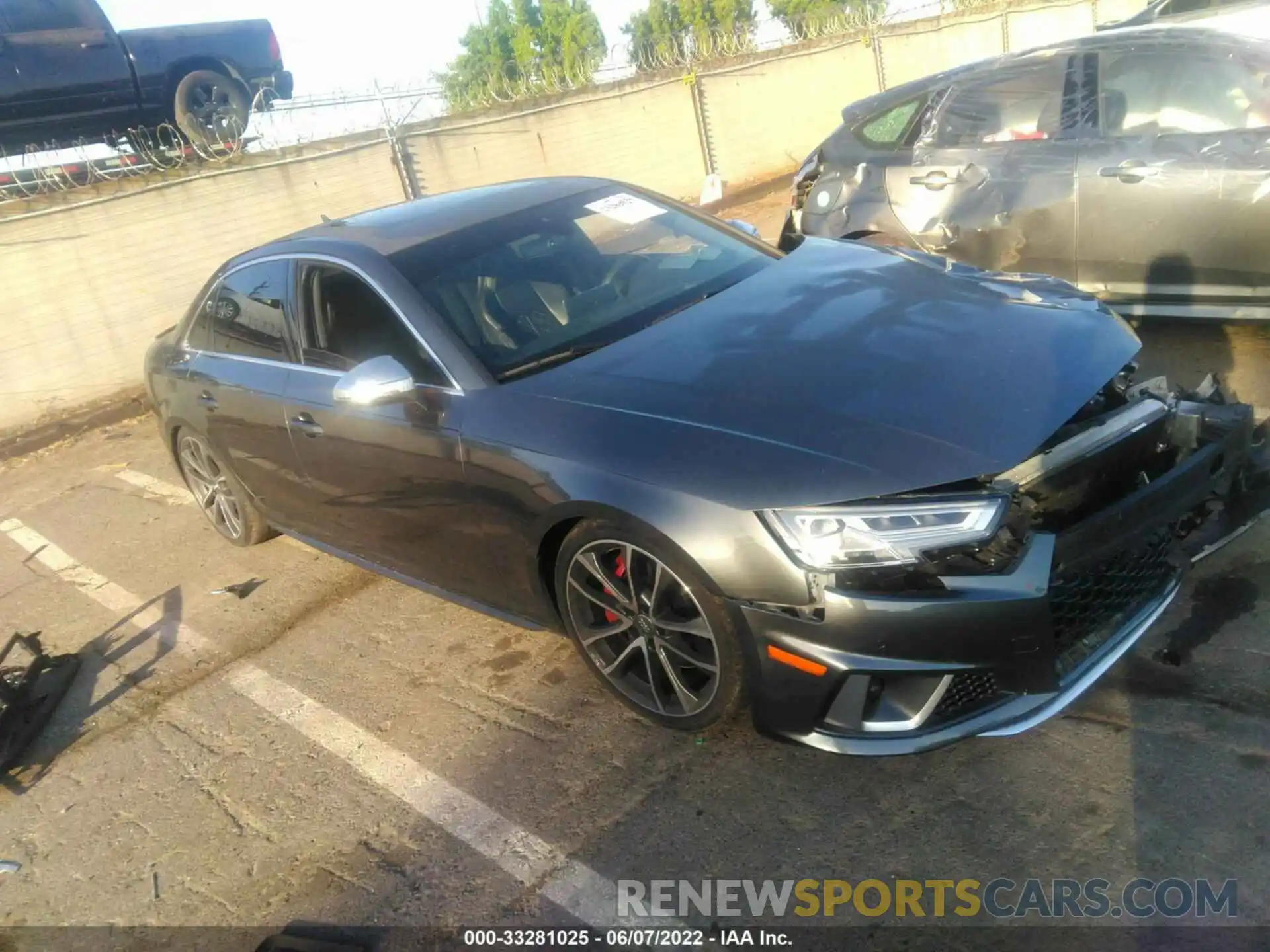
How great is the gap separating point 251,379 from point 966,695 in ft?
10.6

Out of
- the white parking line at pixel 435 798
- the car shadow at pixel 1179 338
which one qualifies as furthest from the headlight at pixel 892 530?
the car shadow at pixel 1179 338

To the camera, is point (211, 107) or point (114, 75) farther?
point (211, 107)

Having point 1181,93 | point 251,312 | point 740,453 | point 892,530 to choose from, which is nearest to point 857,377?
point 740,453

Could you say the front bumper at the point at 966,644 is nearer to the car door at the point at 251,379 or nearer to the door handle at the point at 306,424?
the door handle at the point at 306,424

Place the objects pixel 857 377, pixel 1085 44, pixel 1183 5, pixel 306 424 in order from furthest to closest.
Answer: pixel 1183 5 → pixel 1085 44 → pixel 306 424 → pixel 857 377

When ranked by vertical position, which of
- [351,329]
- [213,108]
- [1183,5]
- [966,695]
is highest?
[213,108]

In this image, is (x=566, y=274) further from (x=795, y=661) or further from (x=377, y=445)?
(x=795, y=661)

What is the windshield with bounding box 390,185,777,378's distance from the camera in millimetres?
3590

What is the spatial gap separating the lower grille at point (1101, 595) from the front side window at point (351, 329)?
1.99m

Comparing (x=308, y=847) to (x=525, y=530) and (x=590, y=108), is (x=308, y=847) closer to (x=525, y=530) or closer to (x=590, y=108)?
(x=525, y=530)

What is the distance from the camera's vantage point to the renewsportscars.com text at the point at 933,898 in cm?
237

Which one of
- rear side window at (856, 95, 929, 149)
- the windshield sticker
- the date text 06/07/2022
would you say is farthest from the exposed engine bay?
rear side window at (856, 95, 929, 149)

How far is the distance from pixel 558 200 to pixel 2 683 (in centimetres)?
295

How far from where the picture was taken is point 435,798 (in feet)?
10.8
